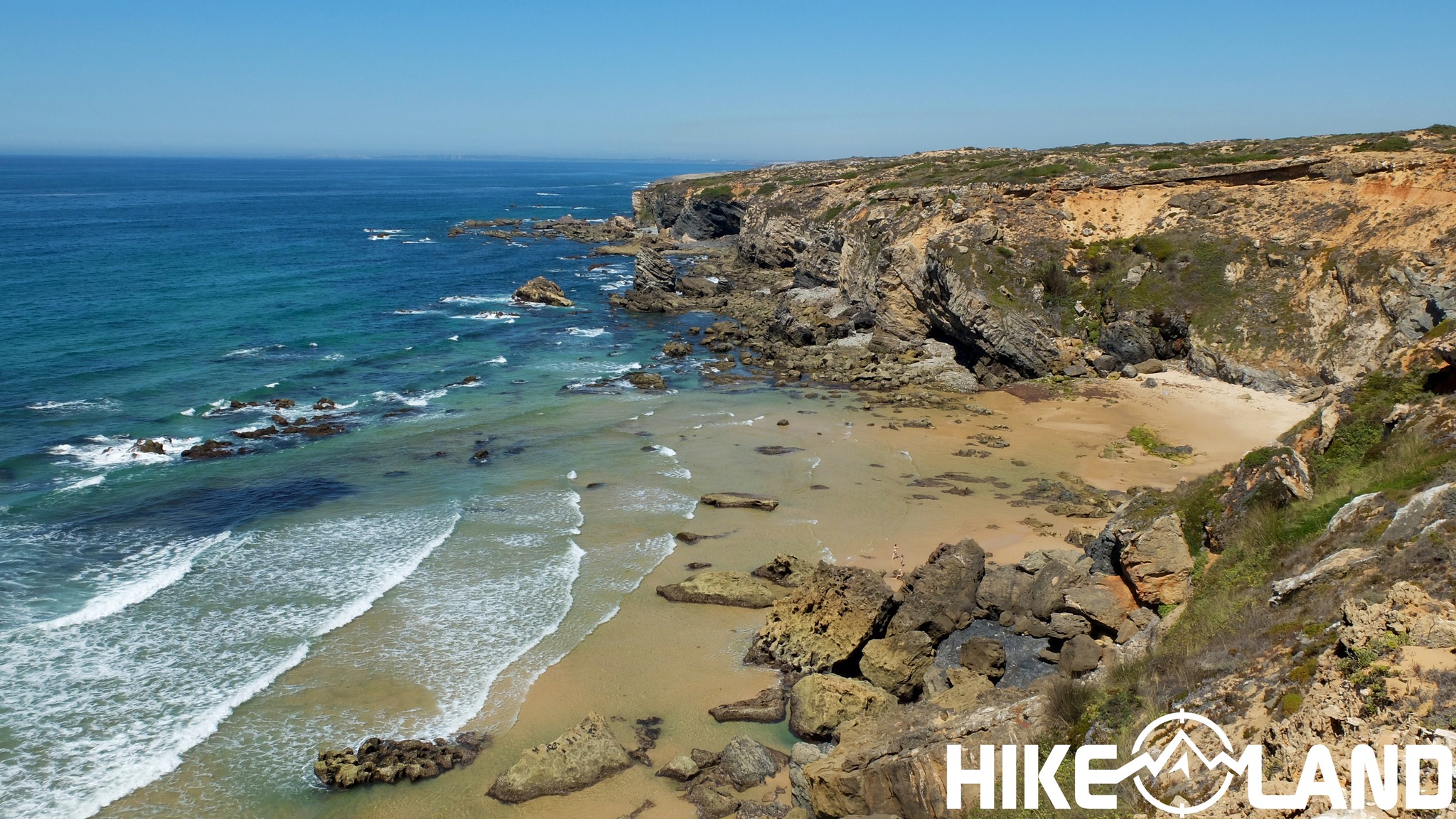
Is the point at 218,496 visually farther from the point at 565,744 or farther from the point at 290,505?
the point at 565,744

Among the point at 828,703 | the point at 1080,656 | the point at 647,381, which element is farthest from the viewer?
the point at 647,381

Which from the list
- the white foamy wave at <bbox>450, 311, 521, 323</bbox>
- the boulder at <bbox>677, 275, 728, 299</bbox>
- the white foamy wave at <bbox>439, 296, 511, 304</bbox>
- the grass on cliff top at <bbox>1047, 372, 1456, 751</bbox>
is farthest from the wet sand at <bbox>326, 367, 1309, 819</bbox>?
the white foamy wave at <bbox>439, 296, 511, 304</bbox>

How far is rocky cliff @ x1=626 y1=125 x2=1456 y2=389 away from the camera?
3866 cm

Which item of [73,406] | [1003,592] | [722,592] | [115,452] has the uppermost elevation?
[73,406]

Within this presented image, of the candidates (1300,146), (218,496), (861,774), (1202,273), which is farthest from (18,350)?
(1300,146)

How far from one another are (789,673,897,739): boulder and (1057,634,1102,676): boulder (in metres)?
3.73

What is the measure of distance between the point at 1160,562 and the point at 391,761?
16.0m

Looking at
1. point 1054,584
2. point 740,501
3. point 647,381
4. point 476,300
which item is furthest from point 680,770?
point 476,300

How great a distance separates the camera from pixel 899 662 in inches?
770

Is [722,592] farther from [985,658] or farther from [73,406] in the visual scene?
[73,406]

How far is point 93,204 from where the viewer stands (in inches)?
5044

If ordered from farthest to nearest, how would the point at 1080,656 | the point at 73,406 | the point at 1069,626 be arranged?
the point at 73,406 < the point at 1069,626 < the point at 1080,656

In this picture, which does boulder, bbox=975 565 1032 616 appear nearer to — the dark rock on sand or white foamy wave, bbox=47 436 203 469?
the dark rock on sand

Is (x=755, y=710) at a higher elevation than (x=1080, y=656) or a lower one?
lower
